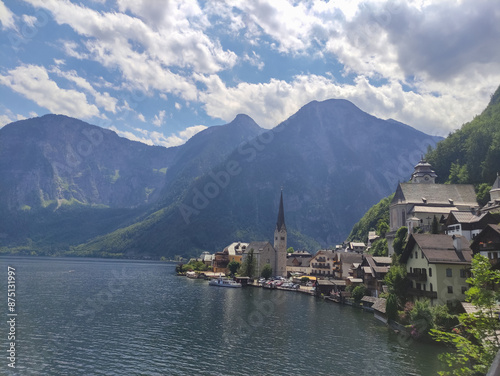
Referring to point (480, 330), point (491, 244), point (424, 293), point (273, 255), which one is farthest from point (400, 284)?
point (273, 255)

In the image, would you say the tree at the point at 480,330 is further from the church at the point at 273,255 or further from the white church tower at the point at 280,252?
the white church tower at the point at 280,252

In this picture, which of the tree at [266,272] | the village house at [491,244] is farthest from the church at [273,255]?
the village house at [491,244]

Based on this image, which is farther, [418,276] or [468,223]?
[468,223]

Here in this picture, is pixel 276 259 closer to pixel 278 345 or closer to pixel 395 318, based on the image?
pixel 395 318

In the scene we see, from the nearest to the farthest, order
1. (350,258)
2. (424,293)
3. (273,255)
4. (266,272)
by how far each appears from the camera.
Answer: (424,293)
(350,258)
(266,272)
(273,255)

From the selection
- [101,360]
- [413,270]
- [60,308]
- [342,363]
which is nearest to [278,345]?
[342,363]

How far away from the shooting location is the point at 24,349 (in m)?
42.2

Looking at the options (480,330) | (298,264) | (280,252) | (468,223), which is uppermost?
(468,223)

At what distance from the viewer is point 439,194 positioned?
351 feet

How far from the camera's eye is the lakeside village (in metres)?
55.1

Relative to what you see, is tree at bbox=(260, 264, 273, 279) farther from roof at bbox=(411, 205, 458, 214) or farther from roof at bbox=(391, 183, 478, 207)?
roof at bbox=(411, 205, 458, 214)

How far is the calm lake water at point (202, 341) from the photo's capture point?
1502 inches

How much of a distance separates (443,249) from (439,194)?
55547mm

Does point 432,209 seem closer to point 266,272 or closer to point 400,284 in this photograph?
point 400,284
